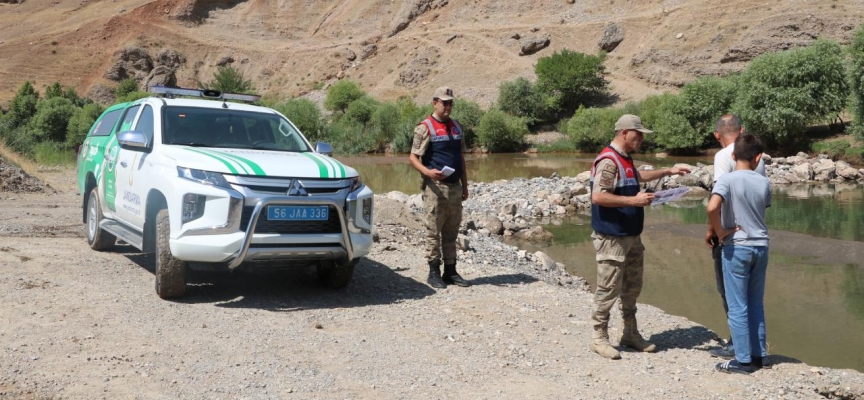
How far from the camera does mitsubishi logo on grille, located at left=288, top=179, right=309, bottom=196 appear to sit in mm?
7379

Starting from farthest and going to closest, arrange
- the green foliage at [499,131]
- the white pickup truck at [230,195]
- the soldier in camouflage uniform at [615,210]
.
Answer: the green foliage at [499,131]
the white pickup truck at [230,195]
the soldier in camouflage uniform at [615,210]

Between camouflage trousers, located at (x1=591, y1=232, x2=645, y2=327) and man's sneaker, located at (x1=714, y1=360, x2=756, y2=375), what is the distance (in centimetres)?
86

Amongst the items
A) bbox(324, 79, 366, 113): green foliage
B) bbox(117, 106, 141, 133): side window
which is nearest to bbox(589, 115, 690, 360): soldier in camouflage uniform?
bbox(117, 106, 141, 133): side window

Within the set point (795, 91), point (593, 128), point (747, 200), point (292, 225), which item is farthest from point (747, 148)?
point (593, 128)

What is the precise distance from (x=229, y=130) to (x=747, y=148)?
5474 millimetres

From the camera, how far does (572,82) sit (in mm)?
61062

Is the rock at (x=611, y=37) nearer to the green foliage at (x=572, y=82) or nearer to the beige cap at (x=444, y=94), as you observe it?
the green foliage at (x=572, y=82)

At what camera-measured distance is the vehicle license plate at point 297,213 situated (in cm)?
731

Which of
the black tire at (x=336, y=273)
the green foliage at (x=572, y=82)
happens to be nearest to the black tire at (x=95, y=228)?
the black tire at (x=336, y=273)

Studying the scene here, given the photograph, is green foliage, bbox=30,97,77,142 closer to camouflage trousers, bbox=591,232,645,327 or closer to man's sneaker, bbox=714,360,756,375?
camouflage trousers, bbox=591,232,645,327

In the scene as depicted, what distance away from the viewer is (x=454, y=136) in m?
8.52

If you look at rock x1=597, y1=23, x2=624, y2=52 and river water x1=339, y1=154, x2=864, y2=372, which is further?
rock x1=597, y1=23, x2=624, y2=52

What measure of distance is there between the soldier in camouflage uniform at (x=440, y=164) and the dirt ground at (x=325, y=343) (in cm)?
87

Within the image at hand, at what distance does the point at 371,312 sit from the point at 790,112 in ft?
125
